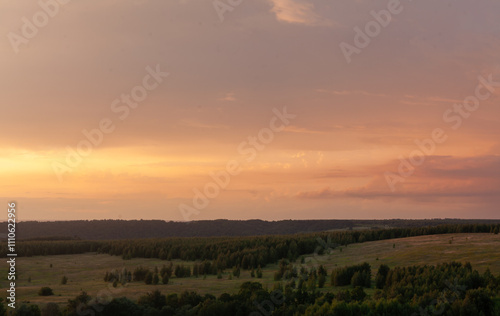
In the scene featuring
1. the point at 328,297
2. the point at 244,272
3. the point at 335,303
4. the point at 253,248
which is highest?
the point at 253,248

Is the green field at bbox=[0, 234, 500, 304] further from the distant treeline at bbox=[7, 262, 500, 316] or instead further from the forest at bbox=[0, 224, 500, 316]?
the distant treeline at bbox=[7, 262, 500, 316]

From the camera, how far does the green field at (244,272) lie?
42.3m

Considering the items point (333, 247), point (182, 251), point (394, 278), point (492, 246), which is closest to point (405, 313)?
point (394, 278)

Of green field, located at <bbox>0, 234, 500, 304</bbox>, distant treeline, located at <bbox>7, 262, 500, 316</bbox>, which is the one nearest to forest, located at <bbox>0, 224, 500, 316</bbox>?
distant treeline, located at <bbox>7, 262, 500, 316</bbox>

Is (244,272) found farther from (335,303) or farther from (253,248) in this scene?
(335,303)

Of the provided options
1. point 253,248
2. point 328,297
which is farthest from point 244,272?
point 328,297

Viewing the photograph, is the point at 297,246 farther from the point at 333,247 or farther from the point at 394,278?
the point at 394,278

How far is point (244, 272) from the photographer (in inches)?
2382

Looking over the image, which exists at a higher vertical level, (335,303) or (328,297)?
(335,303)

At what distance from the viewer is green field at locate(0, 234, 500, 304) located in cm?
4231

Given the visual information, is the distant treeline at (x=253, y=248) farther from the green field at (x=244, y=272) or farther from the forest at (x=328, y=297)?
the forest at (x=328, y=297)

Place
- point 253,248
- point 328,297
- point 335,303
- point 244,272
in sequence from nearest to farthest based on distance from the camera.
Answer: point 335,303 < point 328,297 < point 244,272 < point 253,248

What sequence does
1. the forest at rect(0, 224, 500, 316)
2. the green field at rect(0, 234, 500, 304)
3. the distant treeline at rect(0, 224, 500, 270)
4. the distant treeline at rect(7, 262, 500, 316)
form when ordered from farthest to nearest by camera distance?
the distant treeline at rect(0, 224, 500, 270), the green field at rect(0, 234, 500, 304), the forest at rect(0, 224, 500, 316), the distant treeline at rect(7, 262, 500, 316)

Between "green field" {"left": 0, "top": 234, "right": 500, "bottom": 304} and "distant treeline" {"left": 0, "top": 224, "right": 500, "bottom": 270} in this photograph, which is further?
"distant treeline" {"left": 0, "top": 224, "right": 500, "bottom": 270}
